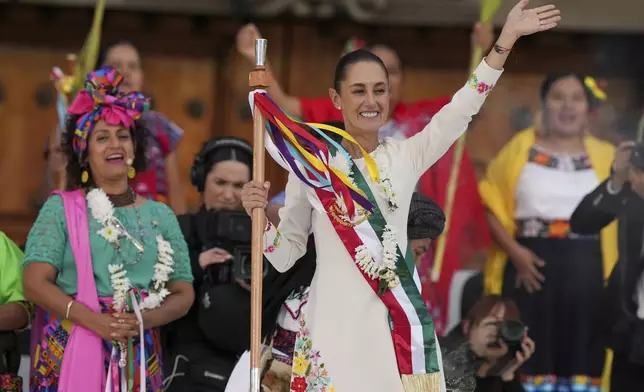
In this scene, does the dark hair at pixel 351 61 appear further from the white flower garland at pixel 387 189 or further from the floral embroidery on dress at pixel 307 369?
the floral embroidery on dress at pixel 307 369

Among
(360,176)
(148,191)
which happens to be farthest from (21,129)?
(360,176)

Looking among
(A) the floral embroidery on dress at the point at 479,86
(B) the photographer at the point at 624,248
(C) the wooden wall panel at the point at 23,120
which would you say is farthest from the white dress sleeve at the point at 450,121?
(C) the wooden wall panel at the point at 23,120

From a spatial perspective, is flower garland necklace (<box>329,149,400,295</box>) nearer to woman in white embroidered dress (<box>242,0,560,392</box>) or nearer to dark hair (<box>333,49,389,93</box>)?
woman in white embroidered dress (<box>242,0,560,392</box>)

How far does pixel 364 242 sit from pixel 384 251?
0.07m

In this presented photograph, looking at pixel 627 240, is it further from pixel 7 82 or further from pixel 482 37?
pixel 7 82

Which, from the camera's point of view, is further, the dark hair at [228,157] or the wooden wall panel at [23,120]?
the wooden wall panel at [23,120]

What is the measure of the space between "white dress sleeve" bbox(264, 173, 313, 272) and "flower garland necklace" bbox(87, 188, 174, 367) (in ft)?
2.25

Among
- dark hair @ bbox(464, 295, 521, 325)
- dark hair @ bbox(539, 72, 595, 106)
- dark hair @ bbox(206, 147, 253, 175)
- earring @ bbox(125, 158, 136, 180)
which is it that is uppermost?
dark hair @ bbox(539, 72, 595, 106)

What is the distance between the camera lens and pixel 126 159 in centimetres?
477

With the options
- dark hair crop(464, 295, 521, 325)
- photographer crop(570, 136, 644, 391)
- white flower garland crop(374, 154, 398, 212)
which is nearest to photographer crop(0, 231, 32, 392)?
white flower garland crop(374, 154, 398, 212)

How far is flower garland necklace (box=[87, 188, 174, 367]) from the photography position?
4566mm

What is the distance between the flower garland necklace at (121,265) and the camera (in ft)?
15.0

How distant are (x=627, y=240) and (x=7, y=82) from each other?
4.02 metres

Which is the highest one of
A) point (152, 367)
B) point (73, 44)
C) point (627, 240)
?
point (73, 44)
